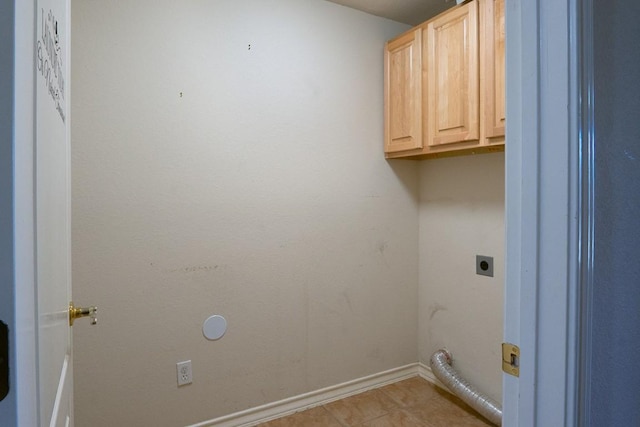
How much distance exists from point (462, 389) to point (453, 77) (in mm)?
1788

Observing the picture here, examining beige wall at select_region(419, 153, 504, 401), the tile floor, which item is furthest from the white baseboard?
beige wall at select_region(419, 153, 504, 401)

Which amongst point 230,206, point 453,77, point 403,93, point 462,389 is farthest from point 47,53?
point 462,389

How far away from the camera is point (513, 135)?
705 mm

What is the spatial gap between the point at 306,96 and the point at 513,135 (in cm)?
164

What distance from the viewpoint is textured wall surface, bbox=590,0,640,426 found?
652 mm

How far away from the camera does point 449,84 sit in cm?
200

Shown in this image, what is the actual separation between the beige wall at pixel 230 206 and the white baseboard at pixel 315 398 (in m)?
0.05

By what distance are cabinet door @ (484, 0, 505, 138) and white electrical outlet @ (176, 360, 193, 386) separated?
1.92 m

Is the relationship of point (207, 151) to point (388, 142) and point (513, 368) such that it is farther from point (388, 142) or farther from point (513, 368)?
point (513, 368)

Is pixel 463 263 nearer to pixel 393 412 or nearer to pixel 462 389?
pixel 462 389

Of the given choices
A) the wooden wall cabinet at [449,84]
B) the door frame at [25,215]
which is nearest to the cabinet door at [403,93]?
the wooden wall cabinet at [449,84]

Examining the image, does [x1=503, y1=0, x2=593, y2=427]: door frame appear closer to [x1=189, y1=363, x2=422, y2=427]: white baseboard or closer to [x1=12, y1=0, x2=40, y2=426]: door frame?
[x1=12, y1=0, x2=40, y2=426]: door frame

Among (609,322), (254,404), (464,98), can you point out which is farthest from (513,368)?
(254,404)

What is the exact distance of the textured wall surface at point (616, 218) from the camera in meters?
0.65
